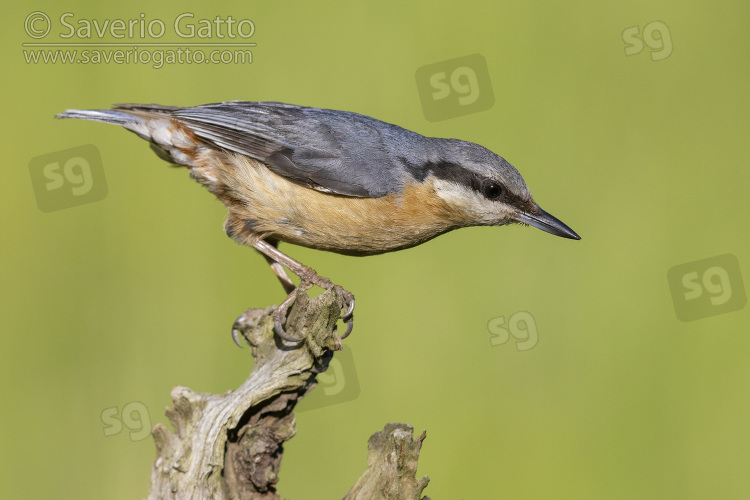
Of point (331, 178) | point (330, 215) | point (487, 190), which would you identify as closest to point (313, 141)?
point (331, 178)

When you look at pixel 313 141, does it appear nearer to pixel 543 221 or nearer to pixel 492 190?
pixel 492 190

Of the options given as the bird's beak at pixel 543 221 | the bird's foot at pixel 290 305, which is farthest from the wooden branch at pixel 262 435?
the bird's beak at pixel 543 221

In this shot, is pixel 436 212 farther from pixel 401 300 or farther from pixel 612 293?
pixel 612 293

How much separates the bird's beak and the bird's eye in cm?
15

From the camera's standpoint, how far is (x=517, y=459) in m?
4.74

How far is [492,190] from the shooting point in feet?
12.7

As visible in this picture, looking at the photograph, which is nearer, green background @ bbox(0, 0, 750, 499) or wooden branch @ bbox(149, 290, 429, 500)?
wooden branch @ bbox(149, 290, 429, 500)

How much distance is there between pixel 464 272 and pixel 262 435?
2.14m

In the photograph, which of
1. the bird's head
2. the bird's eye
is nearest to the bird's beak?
the bird's head

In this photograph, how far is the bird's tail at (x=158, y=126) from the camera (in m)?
4.17

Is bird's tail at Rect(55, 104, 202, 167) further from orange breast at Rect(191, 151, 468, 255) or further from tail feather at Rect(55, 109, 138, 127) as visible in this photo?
orange breast at Rect(191, 151, 468, 255)

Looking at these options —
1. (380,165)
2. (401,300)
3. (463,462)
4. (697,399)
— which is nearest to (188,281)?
(401,300)

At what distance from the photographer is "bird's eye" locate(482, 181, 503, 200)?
12.6 ft

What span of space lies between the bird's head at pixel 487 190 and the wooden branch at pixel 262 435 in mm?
953
